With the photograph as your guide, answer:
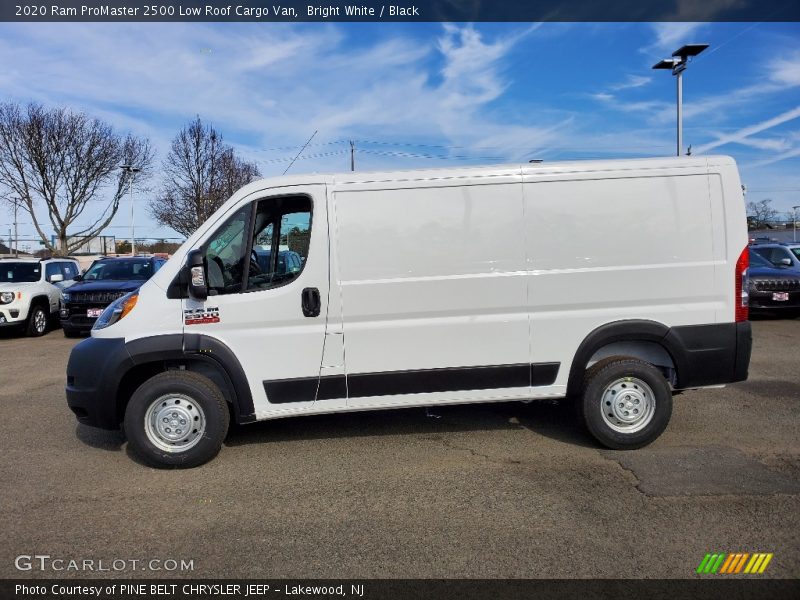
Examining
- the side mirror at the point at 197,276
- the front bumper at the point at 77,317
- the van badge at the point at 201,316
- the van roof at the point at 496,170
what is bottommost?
the front bumper at the point at 77,317

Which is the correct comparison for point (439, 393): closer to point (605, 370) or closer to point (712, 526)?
point (605, 370)

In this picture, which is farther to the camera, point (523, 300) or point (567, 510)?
point (523, 300)

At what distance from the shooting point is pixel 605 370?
188 inches

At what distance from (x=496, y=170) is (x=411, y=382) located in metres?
1.83

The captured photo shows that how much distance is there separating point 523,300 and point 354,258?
1394 mm

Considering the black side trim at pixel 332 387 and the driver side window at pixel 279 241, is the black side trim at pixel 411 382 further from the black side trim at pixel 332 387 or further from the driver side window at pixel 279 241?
the driver side window at pixel 279 241

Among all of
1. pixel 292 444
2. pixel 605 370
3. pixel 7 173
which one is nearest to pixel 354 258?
pixel 292 444

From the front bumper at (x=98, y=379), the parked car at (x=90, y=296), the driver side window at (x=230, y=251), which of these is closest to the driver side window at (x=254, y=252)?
the driver side window at (x=230, y=251)

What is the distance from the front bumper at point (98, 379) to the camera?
14.9 ft

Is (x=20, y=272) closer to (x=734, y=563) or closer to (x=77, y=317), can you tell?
(x=77, y=317)

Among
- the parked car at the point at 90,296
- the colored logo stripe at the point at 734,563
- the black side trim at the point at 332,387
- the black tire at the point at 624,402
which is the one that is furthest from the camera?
the parked car at the point at 90,296

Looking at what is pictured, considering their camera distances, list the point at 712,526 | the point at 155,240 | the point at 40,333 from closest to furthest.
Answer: the point at 712,526 → the point at 40,333 → the point at 155,240

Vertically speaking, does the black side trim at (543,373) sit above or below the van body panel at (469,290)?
below

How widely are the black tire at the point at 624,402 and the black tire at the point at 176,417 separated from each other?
299 cm
